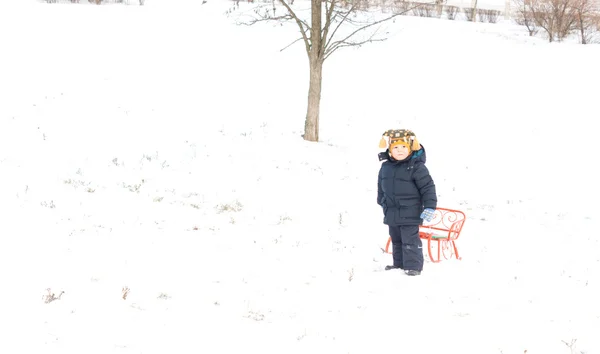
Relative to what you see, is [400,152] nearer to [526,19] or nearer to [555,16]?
[555,16]

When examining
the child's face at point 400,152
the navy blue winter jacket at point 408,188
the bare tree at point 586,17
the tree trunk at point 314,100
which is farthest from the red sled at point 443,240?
the bare tree at point 586,17

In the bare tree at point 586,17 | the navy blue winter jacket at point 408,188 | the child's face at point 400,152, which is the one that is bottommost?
the navy blue winter jacket at point 408,188

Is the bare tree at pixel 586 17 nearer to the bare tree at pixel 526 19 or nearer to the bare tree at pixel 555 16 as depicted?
the bare tree at pixel 555 16

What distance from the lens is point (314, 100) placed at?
1416 cm

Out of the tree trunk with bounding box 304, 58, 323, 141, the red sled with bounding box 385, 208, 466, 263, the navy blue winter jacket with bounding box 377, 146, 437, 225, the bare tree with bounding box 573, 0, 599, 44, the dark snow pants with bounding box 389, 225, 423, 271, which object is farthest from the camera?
the bare tree with bounding box 573, 0, 599, 44

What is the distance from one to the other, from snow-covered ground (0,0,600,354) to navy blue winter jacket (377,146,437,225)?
0.69m

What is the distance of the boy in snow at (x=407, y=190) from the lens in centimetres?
606

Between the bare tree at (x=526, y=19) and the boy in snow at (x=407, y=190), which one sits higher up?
the bare tree at (x=526, y=19)

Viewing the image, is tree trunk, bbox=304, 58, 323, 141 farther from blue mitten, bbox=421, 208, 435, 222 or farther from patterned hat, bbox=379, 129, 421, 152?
blue mitten, bbox=421, 208, 435, 222

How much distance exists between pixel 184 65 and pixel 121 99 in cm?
575

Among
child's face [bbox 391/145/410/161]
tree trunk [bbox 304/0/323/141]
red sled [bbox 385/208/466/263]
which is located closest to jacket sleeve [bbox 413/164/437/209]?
child's face [bbox 391/145/410/161]

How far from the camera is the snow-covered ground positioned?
189 inches

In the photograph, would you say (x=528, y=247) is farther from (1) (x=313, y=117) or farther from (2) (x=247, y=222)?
(1) (x=313, y=117)

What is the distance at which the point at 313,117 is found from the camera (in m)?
14.2
